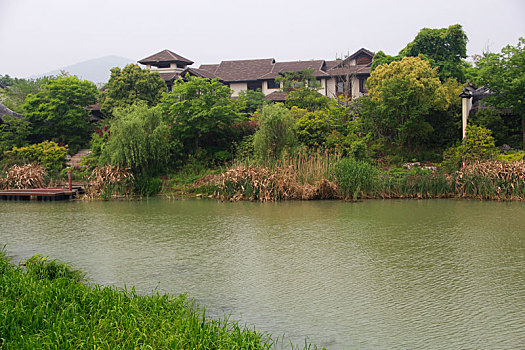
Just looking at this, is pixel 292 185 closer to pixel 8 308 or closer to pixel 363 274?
pixel 363 274

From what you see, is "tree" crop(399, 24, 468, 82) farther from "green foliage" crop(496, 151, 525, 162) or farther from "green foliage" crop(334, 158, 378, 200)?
"green foliage" crop(334, 158, 378, 200)

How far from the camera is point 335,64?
3238 centimetres

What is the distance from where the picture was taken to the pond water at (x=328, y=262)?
448cm

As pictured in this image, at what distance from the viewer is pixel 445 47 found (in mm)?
21125

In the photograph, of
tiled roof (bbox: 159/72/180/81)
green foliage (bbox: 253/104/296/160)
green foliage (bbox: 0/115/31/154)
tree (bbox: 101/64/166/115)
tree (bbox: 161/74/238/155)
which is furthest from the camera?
tiled roof (bbox: 159/72/180/81)

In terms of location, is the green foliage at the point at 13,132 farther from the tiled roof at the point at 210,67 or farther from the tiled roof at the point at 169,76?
the tiled roof at the point at 210,67

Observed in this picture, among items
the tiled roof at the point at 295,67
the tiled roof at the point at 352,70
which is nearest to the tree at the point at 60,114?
the tiled roof at the point at 295,67

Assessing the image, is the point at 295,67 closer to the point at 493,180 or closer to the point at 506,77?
the point at 506,77

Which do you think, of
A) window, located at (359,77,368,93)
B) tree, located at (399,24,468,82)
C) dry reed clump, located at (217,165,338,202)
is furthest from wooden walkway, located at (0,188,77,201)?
window, located at (359,77,368,93)

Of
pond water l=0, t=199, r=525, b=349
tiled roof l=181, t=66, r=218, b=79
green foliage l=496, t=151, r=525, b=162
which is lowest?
pond water l=0, t=199, r=525, b=349

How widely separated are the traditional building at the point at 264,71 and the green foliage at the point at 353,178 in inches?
599

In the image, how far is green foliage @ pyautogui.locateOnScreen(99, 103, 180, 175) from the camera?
15648mm

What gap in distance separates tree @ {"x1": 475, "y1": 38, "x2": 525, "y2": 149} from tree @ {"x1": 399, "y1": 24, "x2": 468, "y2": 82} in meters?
4.51

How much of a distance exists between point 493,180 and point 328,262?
7.98 metres
